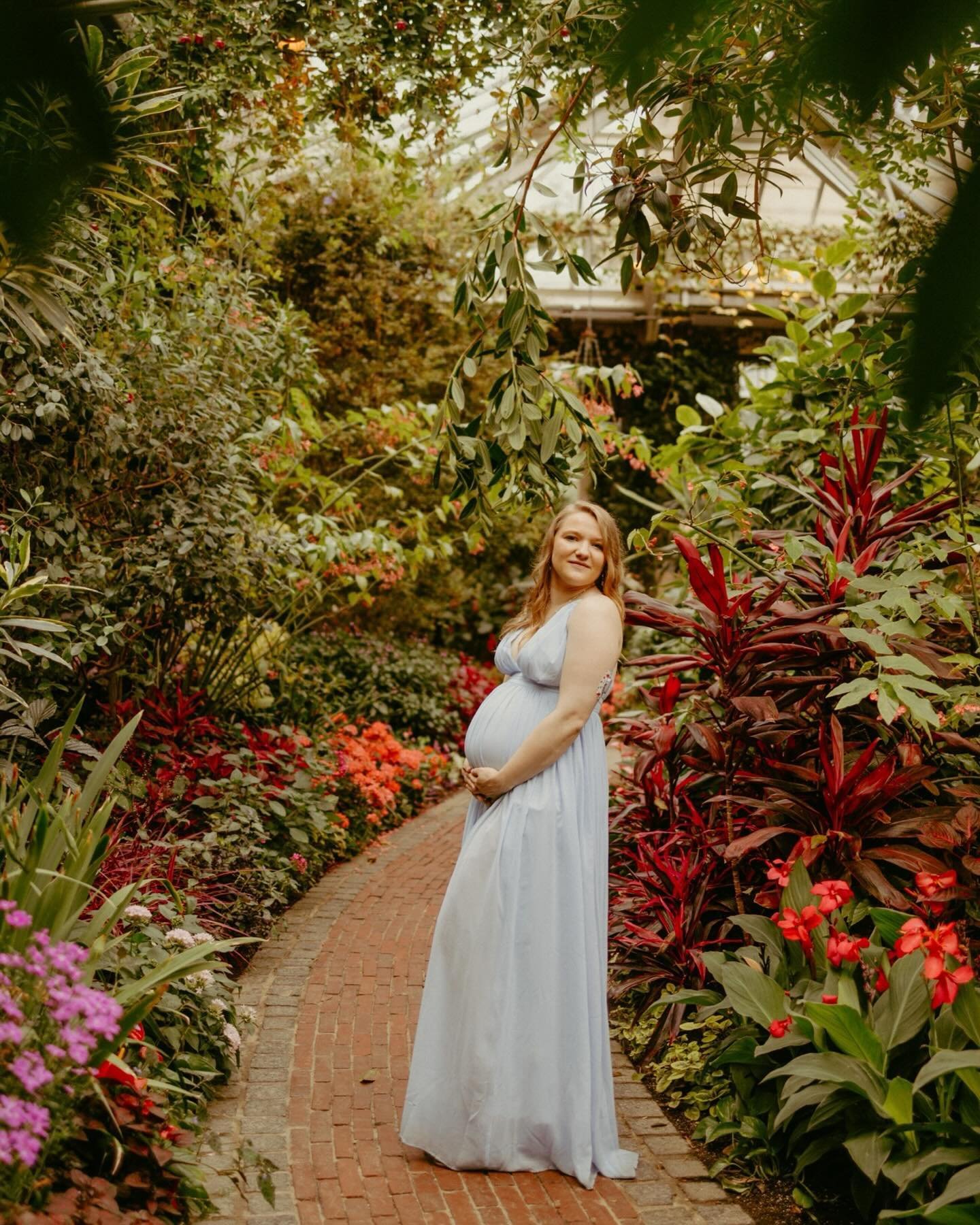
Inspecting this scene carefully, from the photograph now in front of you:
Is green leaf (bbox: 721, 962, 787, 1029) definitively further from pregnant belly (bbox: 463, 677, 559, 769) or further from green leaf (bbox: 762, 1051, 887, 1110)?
pregnant belly (bbox: 463, 677, 559, 769)

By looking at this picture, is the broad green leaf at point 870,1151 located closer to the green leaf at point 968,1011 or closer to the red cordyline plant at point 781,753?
the green leaf at point 968,1011

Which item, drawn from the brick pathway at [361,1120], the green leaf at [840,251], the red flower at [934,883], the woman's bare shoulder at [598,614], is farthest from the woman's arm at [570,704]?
the green leaf at [840,251]

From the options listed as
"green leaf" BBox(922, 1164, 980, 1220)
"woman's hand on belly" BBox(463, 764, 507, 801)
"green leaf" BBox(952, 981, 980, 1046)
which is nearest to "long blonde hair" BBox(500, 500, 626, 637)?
"woman's hand on belly" BBox(463, 764, 507, 801)

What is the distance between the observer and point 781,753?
4.07 m

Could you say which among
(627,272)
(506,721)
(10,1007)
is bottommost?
(506,721)

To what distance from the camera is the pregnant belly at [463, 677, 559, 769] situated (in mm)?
3270

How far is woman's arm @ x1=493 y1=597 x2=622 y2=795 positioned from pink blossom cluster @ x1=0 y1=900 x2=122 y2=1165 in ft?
4.16

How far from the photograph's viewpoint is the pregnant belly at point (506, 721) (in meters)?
3.27

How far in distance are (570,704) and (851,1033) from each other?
109 centimetres

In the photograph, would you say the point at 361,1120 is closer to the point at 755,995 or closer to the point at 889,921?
the point at 755,995

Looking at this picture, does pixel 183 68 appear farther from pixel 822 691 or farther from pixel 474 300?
pixel 822 691

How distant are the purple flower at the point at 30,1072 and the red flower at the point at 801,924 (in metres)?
1.87

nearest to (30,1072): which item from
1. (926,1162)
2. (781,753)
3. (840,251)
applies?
(926,1162)

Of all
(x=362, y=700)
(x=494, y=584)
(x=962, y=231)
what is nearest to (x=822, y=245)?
(x=494, y=584)
